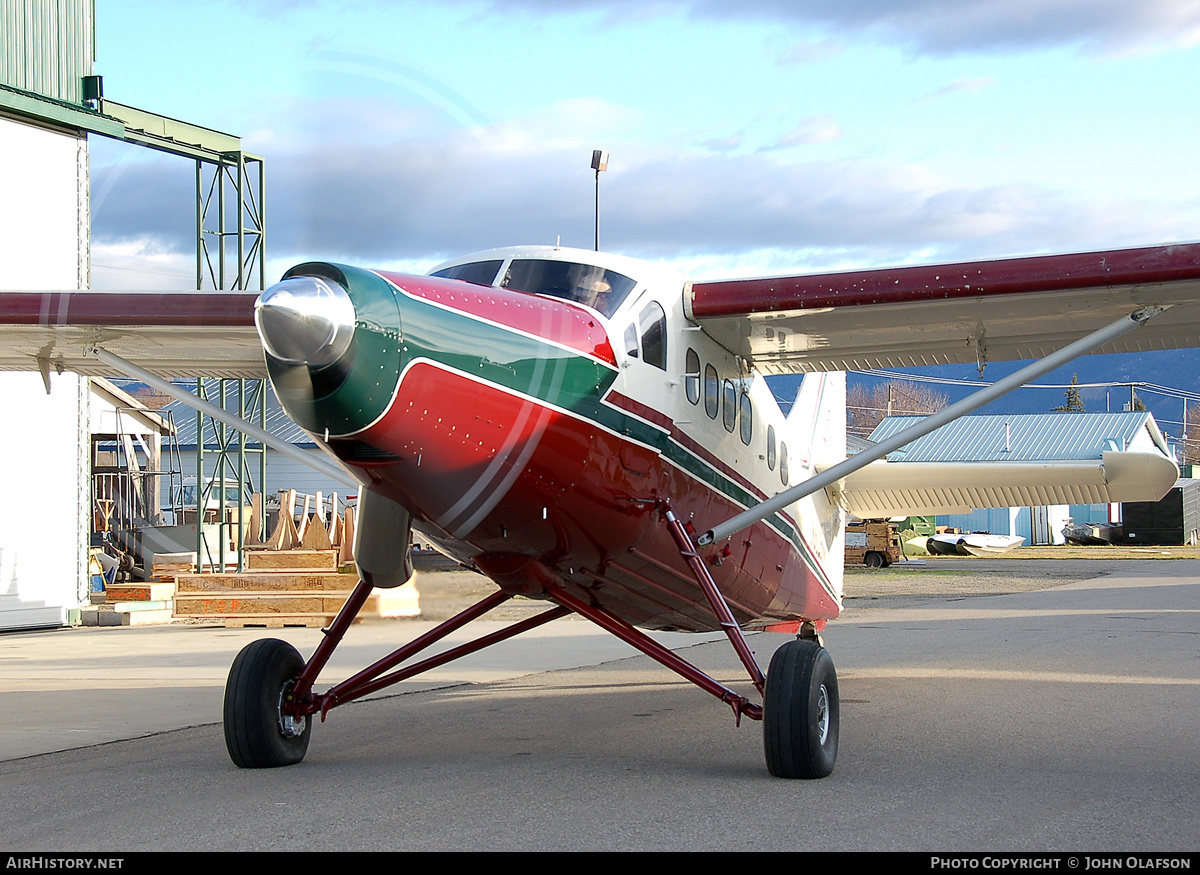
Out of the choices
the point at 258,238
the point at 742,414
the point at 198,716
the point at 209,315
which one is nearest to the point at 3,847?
the point at 209,315

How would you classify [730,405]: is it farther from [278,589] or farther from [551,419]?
[278,589]

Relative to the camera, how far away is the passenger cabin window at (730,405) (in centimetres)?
868

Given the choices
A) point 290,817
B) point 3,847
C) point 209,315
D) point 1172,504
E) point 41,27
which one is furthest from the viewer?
point 1172,504

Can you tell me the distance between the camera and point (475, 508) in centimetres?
632

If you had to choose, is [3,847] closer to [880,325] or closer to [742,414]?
[742,414]

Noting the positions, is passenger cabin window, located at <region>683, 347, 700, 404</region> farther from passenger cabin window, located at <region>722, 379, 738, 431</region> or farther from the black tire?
the black tire

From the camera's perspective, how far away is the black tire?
7.06 m

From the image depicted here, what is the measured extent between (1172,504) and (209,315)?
64754mm

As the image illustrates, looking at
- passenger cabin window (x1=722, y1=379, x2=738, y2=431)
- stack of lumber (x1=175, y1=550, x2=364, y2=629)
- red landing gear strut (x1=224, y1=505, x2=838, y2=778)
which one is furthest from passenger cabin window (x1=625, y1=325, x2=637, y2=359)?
stack of lumber (x1=175, y1=550, x2=364, y2=629)

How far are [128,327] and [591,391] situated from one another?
3.82 metres

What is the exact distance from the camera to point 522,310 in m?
6.33

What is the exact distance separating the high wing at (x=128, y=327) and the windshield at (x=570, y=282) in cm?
212

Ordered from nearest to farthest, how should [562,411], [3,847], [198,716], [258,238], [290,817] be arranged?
[3,847]
[290,817]
[562,411]
[198,716]
[258,238]

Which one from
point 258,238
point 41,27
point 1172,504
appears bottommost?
point 1172,504
